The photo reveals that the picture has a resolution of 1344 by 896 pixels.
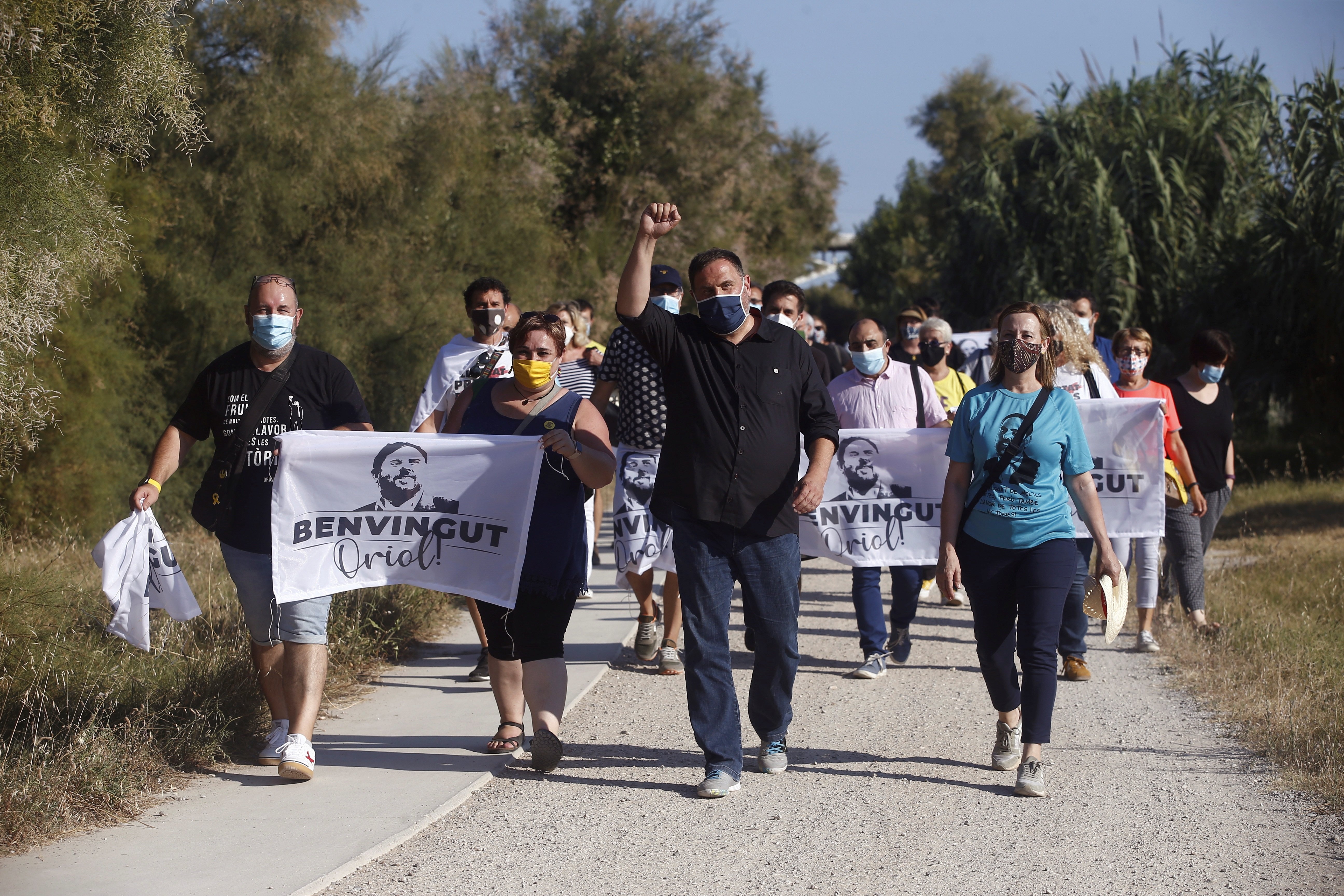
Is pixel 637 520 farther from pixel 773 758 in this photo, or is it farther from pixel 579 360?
pixel 773 758

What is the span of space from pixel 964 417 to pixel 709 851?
2.27m

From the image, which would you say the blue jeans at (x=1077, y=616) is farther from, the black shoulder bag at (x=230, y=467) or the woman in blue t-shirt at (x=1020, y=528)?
the black shoulder bag at (x=230, y=467)

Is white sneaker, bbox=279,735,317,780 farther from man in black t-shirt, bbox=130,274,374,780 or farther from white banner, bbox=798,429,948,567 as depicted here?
white banner, bbox=798,429,948,567

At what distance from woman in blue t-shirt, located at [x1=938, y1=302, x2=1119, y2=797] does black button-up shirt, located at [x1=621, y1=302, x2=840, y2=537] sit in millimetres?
723

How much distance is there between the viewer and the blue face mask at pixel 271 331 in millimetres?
5566

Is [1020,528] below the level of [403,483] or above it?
below

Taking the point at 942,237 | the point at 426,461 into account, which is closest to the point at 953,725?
the point at 426,461

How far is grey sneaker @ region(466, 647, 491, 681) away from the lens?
762 centimetres

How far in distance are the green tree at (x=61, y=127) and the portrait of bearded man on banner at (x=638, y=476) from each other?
3056mm

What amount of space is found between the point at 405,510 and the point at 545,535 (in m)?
0.71

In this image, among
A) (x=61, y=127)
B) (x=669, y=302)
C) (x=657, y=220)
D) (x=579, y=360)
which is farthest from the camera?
(x=579, y=360)

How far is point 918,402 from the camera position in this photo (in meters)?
8.23

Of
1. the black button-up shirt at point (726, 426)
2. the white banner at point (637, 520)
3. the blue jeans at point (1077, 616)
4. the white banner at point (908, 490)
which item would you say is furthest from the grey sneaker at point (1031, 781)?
the white banner at point (637, 520)

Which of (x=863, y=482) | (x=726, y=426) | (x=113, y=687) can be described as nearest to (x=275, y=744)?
(x=113, y=687)
